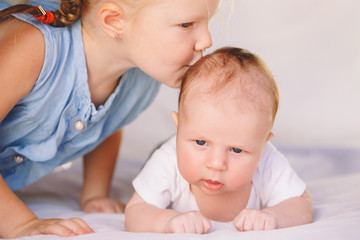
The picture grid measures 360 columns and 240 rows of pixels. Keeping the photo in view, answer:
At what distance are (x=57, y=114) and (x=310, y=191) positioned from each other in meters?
0.75

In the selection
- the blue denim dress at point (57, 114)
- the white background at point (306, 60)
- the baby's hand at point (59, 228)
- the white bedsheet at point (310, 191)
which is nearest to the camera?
the white bedsheet at point (310, 191)

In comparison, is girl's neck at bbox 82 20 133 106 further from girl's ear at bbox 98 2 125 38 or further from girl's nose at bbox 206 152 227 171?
girl's nose at bbox 206 152 227 171

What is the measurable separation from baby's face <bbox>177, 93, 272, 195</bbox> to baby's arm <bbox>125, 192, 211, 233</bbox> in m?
0.09

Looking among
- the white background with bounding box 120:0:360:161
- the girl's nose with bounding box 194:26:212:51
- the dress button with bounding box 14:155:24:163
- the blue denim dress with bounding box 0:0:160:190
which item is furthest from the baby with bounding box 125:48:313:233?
the white background with bounding box 120:0:360:161

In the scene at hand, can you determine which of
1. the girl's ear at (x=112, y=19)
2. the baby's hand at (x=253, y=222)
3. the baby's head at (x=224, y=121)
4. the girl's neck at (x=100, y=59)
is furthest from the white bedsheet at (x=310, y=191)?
the girl's ear at (x=112, y=19)

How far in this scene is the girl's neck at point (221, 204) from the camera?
1.27 meters

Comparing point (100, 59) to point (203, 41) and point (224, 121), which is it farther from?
point (224, 121)

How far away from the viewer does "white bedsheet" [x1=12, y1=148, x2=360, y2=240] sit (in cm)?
104

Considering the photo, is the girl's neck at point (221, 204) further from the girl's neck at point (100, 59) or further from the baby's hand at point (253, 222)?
the girl's neck at point (100, 59)

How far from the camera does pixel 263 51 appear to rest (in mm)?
2320

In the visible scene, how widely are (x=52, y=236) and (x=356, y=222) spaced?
61cm

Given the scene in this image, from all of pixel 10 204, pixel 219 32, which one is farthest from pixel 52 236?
pixel 219 32

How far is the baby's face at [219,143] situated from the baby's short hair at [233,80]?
2cm

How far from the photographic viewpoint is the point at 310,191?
A: 1585mm
